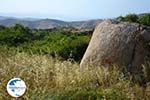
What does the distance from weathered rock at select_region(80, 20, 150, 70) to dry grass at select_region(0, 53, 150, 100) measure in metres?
0.58

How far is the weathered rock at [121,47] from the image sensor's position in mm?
11172

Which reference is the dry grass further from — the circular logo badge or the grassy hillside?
the circular logo badge

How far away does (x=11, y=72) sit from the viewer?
368 inches

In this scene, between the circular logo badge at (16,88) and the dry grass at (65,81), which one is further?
the dry grass at (65,81)

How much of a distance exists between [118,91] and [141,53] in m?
3.27

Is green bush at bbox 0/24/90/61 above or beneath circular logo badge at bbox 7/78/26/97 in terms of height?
beneath

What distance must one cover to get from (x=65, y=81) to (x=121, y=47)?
8.69 ft

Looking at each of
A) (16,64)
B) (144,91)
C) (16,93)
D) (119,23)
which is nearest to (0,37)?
(119,23)

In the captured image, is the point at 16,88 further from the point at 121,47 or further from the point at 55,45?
the point at 55,45

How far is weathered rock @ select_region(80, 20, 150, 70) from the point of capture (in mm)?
11172

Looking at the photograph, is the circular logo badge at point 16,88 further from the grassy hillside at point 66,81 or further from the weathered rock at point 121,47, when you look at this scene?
the weathered rock at point 121,47

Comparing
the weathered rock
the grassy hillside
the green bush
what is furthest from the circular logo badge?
the green bush

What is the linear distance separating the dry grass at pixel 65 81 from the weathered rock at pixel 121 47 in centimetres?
58

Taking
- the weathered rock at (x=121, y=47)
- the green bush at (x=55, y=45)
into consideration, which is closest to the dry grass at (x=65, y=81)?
the weathered rock at (x=121, y=47)
